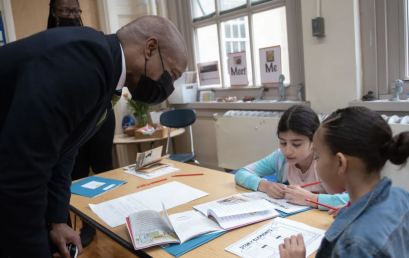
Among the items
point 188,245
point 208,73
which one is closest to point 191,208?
point 188,245

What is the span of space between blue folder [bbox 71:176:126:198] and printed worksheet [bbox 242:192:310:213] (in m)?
0.76

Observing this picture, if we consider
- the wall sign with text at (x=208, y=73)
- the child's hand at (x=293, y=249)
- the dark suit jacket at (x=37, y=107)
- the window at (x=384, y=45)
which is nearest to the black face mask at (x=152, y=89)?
the dark suit jacket at (x=37, y=107)

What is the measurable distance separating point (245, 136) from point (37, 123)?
244cm

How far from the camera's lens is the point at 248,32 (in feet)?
10.8

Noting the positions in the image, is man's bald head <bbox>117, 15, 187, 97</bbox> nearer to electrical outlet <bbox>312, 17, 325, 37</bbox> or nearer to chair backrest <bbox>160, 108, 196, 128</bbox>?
electrical outlet <bbox>312, 17, 325, 37</bbox>

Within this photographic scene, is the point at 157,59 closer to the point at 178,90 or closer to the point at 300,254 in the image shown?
the point at 300,254

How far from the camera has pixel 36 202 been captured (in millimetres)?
797

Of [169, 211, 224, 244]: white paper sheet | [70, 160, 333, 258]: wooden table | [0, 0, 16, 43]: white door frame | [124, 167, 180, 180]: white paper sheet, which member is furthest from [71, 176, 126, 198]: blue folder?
[0, 0, 16, 43]: white door frame

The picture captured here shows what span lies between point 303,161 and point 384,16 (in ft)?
4.41

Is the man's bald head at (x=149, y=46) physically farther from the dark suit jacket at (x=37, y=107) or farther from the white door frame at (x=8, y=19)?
the white door frame at (x=8, y=19)

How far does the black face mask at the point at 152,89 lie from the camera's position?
3.47 feet

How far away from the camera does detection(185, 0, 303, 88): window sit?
9.53 feet

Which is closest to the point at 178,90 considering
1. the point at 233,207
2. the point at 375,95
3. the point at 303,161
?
the point at 375,95

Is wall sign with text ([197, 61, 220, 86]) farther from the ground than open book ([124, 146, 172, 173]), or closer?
farther from the ground
